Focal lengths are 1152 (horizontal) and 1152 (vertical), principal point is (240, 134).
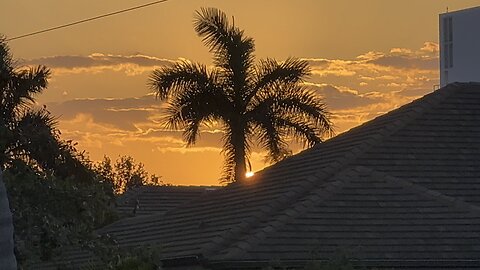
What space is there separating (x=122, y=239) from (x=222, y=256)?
5977 millimetres

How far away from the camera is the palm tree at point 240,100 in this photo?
3409cm

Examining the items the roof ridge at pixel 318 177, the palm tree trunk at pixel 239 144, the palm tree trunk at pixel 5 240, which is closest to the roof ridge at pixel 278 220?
the roof ridge at pixel 318 177

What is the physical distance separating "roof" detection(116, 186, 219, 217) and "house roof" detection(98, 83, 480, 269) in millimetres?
7289

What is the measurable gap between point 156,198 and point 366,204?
15558 millimetres

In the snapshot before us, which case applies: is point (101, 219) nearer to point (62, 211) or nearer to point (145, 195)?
point (62, 211)

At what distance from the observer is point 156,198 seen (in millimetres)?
34719

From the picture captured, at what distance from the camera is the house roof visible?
18.6 meters

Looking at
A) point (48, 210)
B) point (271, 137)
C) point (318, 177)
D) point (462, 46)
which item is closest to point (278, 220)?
point (318, 177)

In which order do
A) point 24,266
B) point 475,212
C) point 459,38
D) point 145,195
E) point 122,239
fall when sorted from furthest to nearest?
1. point 459,38
2. point 145,195
3. point 122,239
4. point 475,212
5. point 24,266

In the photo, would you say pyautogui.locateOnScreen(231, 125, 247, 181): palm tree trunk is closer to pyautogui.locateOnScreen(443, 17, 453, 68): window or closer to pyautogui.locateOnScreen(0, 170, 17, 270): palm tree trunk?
pyautogui.locateOnScreen(0, 170, 17, 270): palm tree trunk

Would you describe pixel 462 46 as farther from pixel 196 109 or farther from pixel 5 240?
pixel 5 240

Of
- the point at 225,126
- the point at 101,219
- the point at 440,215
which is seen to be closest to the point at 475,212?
the point at 440,215

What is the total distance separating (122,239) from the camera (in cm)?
2406

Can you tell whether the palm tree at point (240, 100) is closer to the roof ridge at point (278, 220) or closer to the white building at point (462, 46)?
the roof ridge at point (278, 220)
